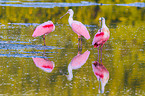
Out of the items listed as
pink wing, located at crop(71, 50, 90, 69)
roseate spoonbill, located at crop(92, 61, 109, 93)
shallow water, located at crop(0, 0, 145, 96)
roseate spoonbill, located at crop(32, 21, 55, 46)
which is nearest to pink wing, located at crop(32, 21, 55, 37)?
roseate spoonbill, located at crop(32, 21, 55, 46)

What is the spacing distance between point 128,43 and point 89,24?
6066 mm

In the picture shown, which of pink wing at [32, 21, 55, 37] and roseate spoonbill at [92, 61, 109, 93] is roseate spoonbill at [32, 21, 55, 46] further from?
roseate spoonbill at [92, 61, 109, 93]

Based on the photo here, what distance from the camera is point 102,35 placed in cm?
1135

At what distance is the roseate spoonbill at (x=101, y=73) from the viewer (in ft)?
27.8

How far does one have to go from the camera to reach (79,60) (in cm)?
1086

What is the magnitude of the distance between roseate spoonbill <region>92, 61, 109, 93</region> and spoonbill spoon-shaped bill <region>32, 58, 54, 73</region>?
1.13m

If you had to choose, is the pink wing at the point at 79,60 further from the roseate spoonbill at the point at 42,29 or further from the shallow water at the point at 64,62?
the roseate spoonbill at the point at 42,29

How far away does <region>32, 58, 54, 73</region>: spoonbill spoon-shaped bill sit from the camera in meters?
9.90

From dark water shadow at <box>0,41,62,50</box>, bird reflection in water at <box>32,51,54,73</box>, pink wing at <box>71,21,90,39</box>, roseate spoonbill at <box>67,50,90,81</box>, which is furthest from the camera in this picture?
pink wing at <box>71,21,90,39</box>

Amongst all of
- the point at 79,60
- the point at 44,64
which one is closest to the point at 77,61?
the point at 79,60

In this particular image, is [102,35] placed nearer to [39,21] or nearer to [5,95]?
[5,95]

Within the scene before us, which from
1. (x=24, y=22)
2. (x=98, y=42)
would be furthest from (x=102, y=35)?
(x=24, y=22)

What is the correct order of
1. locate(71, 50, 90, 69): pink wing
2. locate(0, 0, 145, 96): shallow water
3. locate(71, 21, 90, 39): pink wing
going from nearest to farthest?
locate(0, 0, 145, 96): shallow water, locate(71, 50, 90, 69): pink wing, locate(71, 21, 90, 39): pink wing

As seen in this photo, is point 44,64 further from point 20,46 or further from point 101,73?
point 20,46
